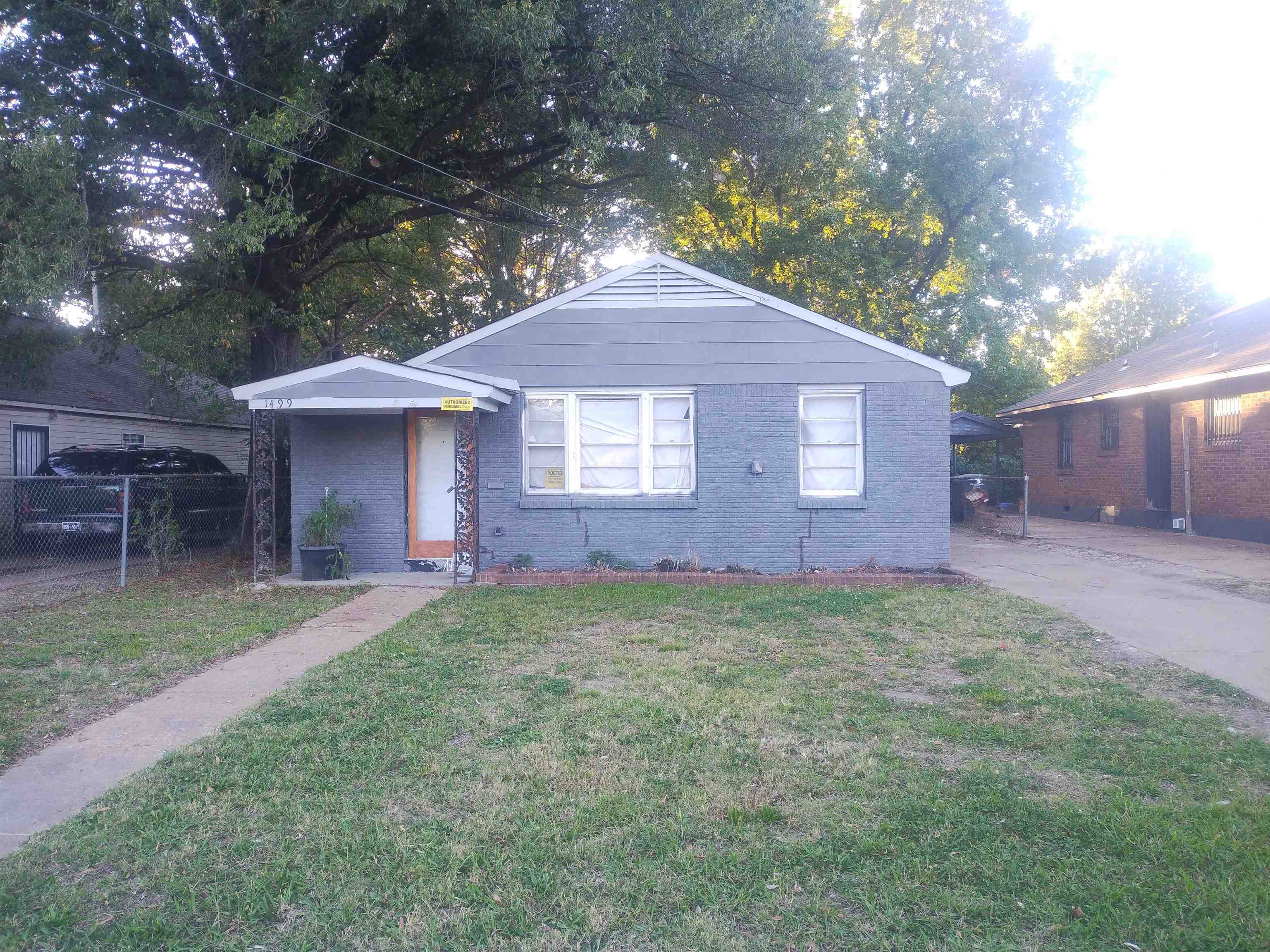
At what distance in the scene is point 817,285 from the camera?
73.5 ft

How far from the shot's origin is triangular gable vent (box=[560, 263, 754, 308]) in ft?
40.9

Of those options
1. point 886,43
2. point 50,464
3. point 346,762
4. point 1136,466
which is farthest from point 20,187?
point 886,43

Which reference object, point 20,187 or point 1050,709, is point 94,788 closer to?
point 1050,709

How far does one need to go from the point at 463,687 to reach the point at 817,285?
58.3 feet

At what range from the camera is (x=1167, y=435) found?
1867 centimetres

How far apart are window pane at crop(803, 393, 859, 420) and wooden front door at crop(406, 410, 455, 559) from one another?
15.4 feet

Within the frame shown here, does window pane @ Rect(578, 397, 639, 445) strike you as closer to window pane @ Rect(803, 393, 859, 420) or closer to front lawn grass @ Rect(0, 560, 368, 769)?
window pane @ Rect(803, 393, 859, 420)

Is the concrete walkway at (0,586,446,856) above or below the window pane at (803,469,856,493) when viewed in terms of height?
below

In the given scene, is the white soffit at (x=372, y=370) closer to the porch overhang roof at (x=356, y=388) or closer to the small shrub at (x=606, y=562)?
the porch overhang roof at (x=356, y=388)

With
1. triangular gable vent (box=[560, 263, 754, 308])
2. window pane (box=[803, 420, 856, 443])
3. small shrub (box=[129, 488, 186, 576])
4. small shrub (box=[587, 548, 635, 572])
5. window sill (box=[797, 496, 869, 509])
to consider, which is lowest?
small shrub (box=[587, 548, 635, 572])

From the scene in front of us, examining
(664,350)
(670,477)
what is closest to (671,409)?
(664,350)

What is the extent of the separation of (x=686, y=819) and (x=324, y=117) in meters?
11.4

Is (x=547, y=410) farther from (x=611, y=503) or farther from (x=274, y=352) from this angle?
(x=274, y=352)

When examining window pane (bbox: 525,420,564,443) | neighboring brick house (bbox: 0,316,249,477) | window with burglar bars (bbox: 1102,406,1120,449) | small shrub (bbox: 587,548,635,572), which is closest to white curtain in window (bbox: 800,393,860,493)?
small shrub (bbox: 587,548,635,572)
